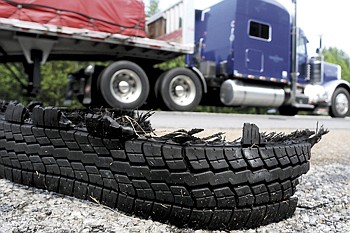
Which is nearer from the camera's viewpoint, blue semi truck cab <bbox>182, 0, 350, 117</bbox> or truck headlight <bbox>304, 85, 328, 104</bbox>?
blue semi truck cab <bbox>182, 0, 350, 117</bbox>

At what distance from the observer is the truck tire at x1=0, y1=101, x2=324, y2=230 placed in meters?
1.25

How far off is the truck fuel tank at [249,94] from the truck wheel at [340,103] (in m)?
2.27

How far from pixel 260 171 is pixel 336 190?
107 centimetres

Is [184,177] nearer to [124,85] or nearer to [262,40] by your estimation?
[124,85]

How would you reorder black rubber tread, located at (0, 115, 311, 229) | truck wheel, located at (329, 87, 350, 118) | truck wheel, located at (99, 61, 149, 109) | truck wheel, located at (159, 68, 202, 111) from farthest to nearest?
truck wheel, located at (329, 87, 350, 118), truck wheel, located at (159, 68, 202, 111), truck wheel, located at (99, 61, 149, 109), black rubber tread, located at (0, 115, 311, 229)

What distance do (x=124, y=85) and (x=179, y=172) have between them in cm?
524

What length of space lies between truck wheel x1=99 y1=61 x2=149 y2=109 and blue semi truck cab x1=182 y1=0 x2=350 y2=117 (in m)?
2.15

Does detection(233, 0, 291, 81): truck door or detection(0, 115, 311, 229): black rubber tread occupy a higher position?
detection(233, 0, 291, 81): truck door

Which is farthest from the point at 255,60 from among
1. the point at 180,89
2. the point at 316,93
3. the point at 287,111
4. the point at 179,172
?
the point at 179,172

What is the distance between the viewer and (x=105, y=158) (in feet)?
4.62

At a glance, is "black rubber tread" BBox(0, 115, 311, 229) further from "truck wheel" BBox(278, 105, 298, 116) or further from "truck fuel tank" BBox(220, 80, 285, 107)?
"truck wheel" BBox(278, 105, 298, 116)

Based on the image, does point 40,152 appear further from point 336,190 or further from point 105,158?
point 336,190

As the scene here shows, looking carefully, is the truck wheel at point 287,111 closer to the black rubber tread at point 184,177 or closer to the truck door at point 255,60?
the truck door at point 255,60

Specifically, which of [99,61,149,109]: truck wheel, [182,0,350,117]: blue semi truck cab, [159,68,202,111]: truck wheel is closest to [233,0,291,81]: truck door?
[182,0,350,117]: blue semi truck cab
